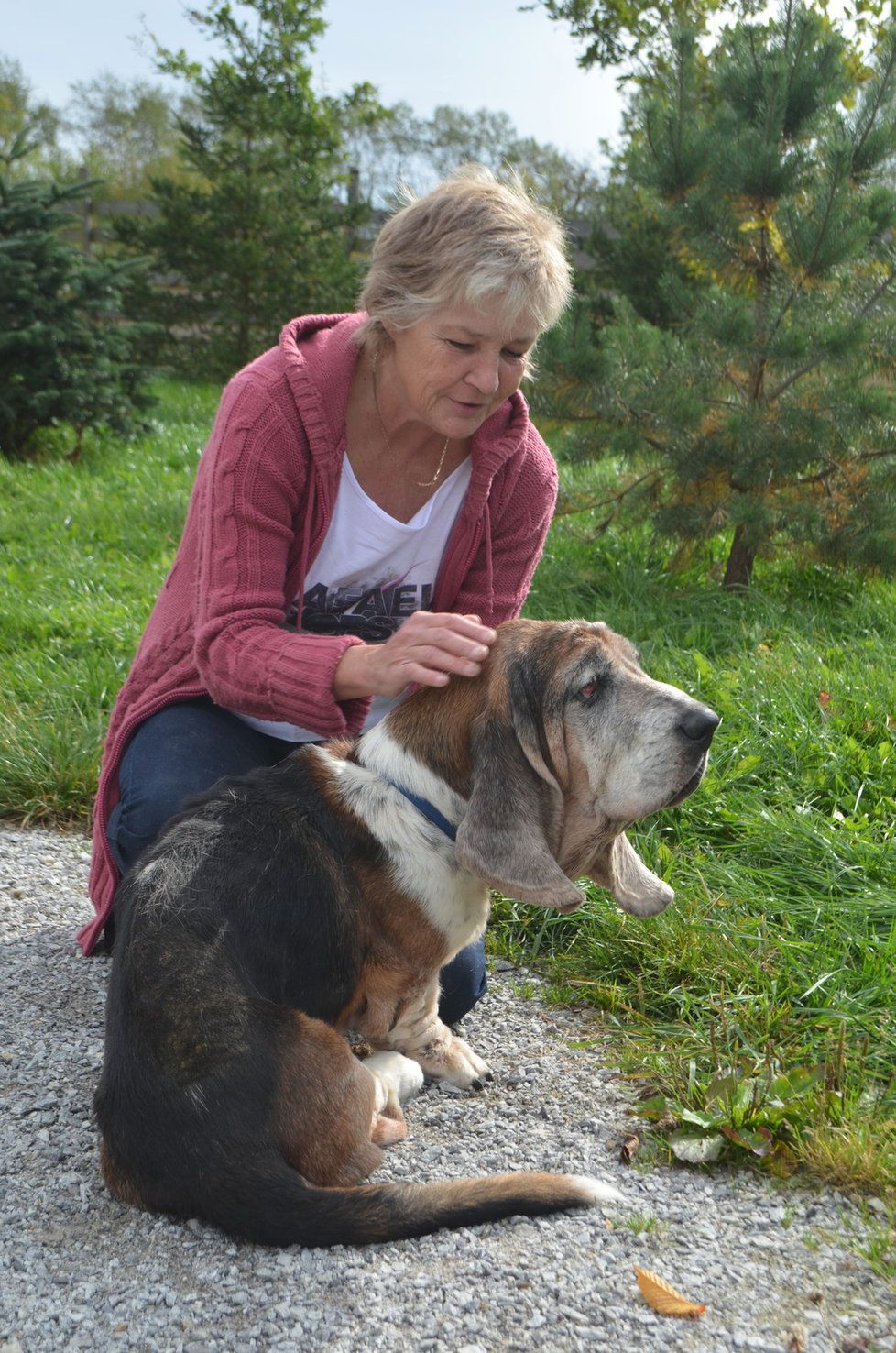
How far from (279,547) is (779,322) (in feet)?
11.9

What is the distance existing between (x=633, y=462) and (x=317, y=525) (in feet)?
10.3

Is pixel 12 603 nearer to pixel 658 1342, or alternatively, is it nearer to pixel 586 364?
pixel 586 364

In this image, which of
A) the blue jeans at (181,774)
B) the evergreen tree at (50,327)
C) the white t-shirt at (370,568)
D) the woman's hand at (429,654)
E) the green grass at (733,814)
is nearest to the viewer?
the woman's hand at (429,654)

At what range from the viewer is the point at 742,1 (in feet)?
27.1

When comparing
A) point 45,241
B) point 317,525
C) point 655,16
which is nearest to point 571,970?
point 317,525

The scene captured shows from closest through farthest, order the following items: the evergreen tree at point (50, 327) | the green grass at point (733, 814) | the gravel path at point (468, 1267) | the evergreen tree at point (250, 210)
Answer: the gravel path at point (468, 1267), the green grass at point (733, 814), the evergreen tree at point (50, 327), the evergreen tree at point (250, 210)

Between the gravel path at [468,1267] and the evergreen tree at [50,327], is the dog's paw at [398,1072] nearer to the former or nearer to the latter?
the gravel path at [468,1267]

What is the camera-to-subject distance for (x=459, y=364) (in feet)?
12.0

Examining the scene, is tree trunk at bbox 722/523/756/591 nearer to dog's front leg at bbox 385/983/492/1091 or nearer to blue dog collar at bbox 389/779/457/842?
dog's front leg at bbox 385/983/492/1091

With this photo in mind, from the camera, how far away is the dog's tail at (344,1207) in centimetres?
262

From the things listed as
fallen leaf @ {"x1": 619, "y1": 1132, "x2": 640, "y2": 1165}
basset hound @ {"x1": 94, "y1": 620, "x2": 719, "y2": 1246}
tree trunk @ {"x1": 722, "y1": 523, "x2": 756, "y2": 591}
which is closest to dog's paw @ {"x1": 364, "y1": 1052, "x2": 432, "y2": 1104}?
basset hound @ {"x1": 94, "y1": 620, "x2": 719, "y2": 1246}

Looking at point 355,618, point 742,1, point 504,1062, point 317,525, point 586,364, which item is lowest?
point 504,1062

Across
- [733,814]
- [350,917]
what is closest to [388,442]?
[350,917]

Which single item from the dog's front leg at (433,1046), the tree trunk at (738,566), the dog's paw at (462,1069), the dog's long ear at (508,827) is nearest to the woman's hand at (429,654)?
the dog's long ear at (508,827)
